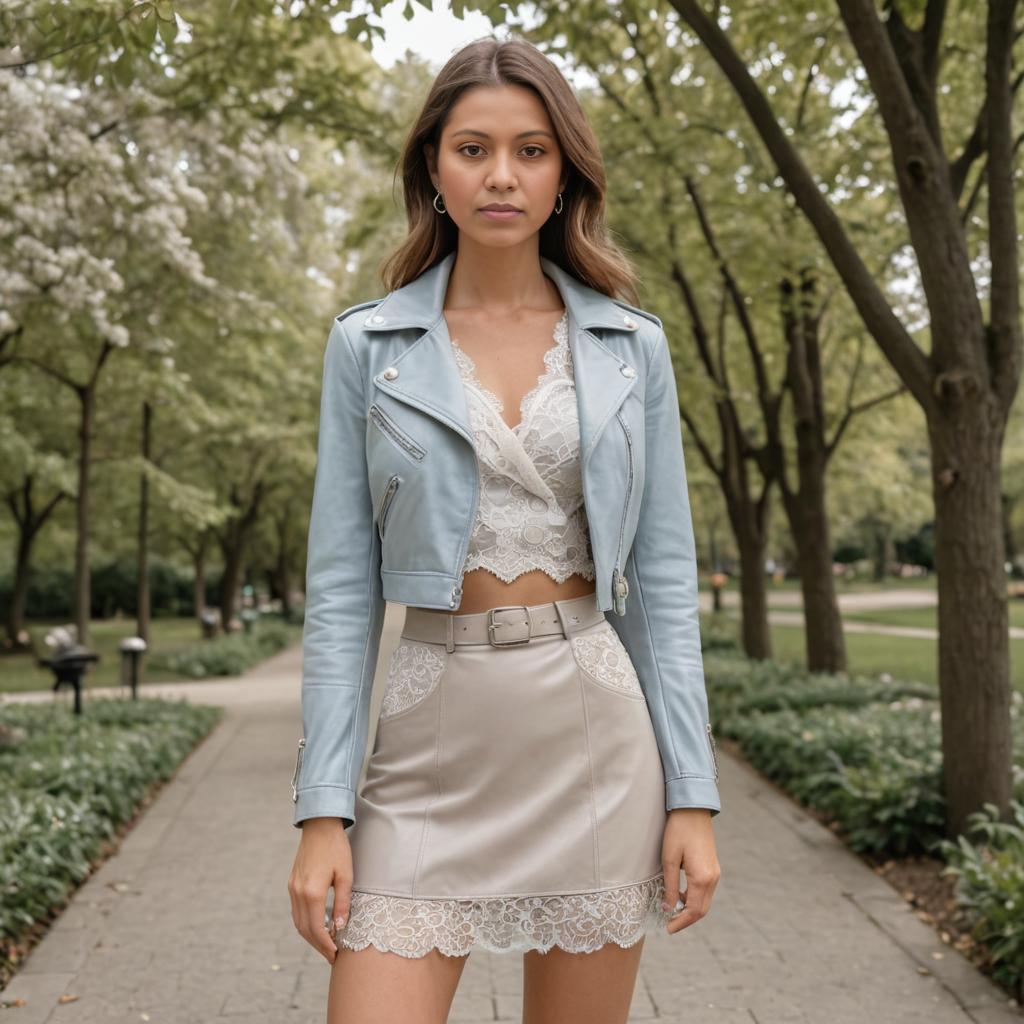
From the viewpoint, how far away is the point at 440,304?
2354mm

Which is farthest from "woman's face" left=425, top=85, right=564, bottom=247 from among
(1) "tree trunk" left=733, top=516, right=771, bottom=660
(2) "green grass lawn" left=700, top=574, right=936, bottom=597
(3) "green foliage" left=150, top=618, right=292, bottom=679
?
(2) "green grass lawn" left=700, top=574, right=936, bottom=597

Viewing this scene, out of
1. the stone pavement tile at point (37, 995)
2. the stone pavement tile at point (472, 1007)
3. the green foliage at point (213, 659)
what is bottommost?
the green foliage at point (213, 659)

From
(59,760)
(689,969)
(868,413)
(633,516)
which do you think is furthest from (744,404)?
(633,516)

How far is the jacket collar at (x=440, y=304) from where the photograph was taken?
90.5 inches

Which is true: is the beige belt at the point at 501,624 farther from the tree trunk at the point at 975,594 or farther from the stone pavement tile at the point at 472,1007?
the tree trunk at the point at 975,594

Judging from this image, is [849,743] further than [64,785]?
Yes

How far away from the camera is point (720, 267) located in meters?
12.0

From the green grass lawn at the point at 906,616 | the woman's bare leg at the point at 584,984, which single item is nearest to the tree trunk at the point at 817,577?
the woman's bare leg at the point at 584,984

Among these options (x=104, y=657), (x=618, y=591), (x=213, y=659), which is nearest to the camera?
(x=618, y=591)

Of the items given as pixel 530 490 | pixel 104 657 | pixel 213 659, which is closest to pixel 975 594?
pixel 530 490

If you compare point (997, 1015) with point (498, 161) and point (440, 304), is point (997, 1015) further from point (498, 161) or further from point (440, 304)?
point (498, 161)

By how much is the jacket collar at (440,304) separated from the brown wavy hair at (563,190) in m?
0.03

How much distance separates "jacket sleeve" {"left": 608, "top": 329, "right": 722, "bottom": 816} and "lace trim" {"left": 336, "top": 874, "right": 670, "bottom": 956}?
189mm

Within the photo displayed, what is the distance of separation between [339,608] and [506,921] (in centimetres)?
57
